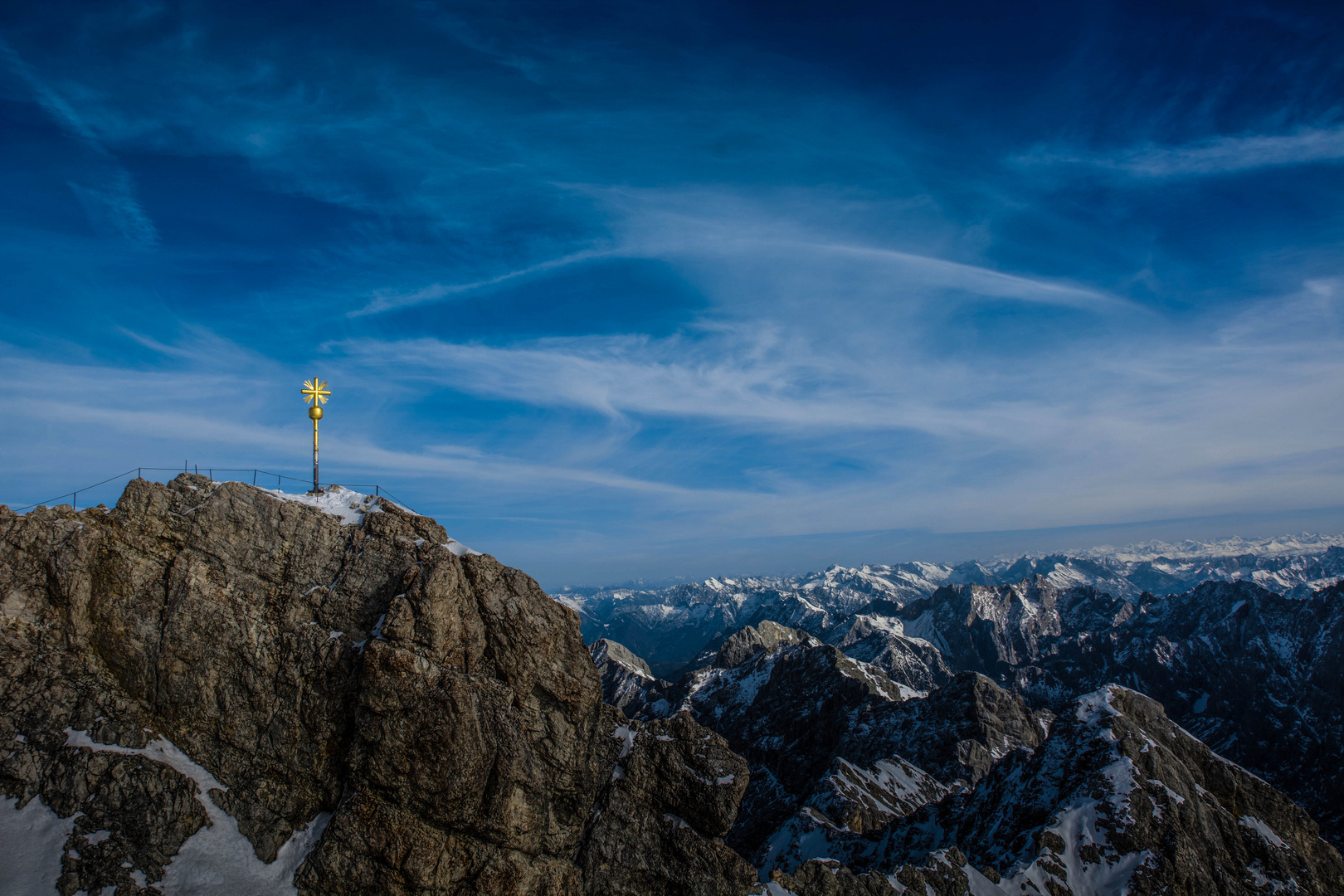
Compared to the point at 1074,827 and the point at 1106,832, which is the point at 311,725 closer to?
the point at 1074,827

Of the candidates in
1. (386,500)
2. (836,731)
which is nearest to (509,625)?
(386,500)

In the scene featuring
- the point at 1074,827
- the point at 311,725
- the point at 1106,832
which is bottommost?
the point at 1074,827

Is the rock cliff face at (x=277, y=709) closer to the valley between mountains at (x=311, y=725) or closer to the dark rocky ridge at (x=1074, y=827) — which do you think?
the valley between mountains at (x=311, y=725)

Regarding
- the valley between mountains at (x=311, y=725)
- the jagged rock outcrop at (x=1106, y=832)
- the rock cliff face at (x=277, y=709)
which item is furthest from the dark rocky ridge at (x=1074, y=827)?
the rock cliff face at (x=277, y=709)

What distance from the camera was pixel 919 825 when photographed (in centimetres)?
10944

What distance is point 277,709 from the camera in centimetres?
4619

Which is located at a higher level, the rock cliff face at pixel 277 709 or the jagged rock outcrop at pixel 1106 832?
the rock cliff face at pixel 277 709

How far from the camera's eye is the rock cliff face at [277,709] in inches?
1681

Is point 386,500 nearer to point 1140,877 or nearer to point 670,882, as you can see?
point 670,882

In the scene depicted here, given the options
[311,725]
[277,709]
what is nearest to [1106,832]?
[311,725]

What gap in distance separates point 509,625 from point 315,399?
24154mm

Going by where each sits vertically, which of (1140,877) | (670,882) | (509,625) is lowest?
(1140,877)

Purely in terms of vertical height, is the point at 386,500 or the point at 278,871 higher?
the point at 386,500

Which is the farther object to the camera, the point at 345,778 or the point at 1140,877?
the point at 1140,877
